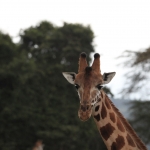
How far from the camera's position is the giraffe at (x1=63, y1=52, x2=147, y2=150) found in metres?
6.02

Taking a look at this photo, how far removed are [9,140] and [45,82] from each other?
4.38 m

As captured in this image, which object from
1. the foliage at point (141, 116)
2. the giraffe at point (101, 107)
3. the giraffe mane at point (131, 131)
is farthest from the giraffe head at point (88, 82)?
the foliage at point (141, 116)

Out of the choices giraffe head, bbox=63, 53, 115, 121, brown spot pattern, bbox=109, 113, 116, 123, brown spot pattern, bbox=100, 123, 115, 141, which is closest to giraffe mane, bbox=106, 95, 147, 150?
brown spot pattern, bbox=109, 113, 116, 123

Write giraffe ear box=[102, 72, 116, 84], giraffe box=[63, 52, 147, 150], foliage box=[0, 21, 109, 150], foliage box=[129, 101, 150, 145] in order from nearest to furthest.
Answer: giraffe box=[63, 52, 147, 150] → giraffe ear box=[102, 72, 116, 84] → foliage box=[129, 101, 150, 145] → foliage box=[0, 21, 109, 150]

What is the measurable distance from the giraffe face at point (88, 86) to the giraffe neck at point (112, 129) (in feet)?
0.75

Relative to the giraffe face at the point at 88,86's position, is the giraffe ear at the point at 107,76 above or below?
above

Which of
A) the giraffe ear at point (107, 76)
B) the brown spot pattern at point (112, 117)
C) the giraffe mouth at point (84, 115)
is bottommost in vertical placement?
the giraffe mouth at point (84, 115)

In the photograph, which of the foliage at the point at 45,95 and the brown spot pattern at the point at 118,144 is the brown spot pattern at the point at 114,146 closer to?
the brown spot pattern at the point at 118,144

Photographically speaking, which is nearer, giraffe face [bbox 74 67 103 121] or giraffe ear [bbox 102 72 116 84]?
giraffe face [bbox 74 67 103 121]

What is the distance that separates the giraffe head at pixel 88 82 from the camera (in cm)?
589

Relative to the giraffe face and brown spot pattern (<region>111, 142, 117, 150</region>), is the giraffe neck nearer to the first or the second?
brown spot pattern (<region>111, 142, 117, 150</region>)

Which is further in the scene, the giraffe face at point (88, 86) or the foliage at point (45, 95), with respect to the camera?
the foliage at point (45, 95)

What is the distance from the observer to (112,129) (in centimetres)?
635

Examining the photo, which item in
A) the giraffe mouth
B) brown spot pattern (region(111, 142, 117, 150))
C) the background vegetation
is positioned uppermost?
the background vegetation
